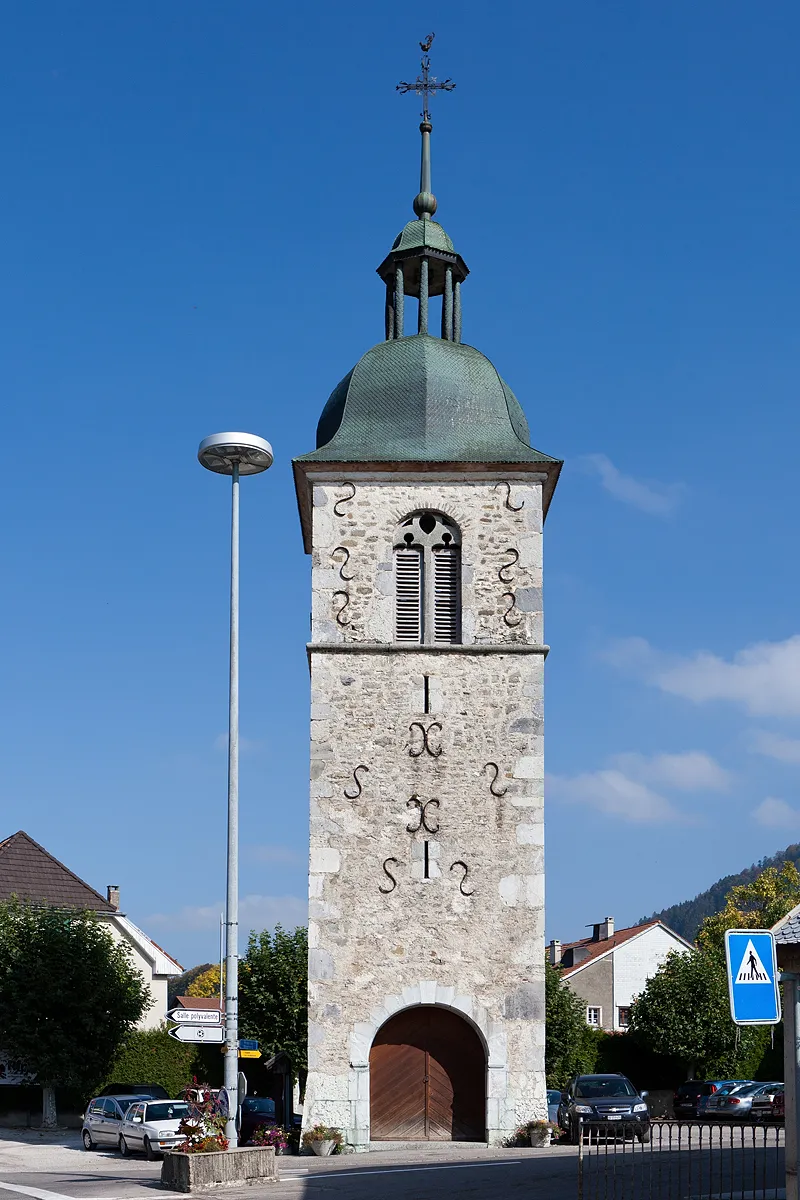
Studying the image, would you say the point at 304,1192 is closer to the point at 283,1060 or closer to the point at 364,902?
the point at 364,902

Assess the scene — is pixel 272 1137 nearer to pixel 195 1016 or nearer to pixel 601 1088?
pixel 195 1016

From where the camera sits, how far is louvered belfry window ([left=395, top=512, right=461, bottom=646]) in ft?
77.3

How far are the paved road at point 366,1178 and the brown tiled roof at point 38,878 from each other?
725 inches

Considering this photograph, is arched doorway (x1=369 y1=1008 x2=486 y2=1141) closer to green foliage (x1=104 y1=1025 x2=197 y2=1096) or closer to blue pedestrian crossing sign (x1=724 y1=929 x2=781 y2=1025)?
blue pedestrian crossing sign (x1=724 y1=929 x2=781 y2=1025)

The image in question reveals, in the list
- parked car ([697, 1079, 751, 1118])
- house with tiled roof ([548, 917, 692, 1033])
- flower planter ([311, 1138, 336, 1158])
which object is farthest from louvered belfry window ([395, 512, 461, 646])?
house with tiled roof ([548, 917, 692, 1033])

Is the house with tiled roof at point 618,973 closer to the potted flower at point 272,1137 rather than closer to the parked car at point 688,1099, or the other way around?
the parked car at point 688,1099

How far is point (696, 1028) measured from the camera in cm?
4016

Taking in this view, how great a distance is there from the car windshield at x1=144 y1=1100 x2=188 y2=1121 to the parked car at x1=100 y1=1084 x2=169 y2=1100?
3.50 metres

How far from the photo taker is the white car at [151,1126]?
24484 millimetres

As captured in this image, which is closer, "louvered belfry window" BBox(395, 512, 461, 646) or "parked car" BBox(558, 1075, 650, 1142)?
"louvered belfry window" BBox(395, 512, 461, 646)

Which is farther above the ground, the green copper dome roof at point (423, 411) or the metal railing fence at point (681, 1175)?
the green copper dome roof at point (423, 411)

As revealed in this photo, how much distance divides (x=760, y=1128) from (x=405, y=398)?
1698 centimetres

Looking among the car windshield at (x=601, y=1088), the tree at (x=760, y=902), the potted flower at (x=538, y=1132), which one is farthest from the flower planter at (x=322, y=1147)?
the tree at (x=760, y=902)

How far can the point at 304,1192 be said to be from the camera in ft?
52.7
